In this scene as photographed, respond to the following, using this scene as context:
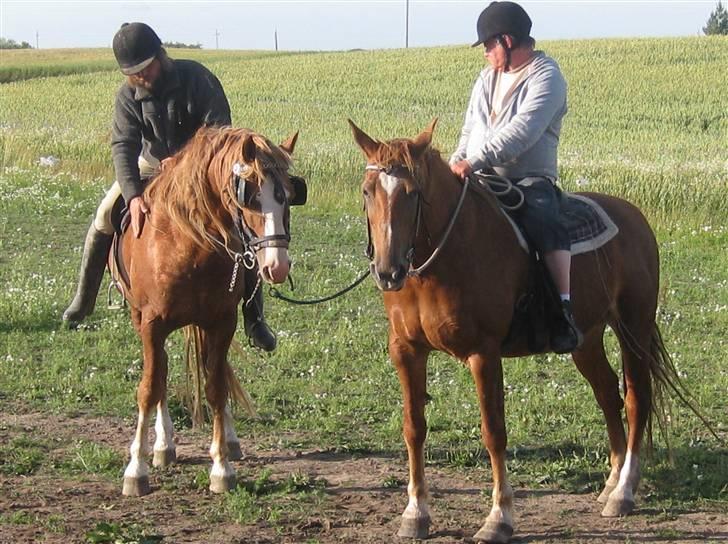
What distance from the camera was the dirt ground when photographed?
5.97 meters

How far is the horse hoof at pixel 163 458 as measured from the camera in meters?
7.33

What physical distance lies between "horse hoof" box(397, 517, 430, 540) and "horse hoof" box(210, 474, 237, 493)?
1.22 meters

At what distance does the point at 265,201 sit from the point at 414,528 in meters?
1.84

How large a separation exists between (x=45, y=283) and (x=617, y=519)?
7.87 meters

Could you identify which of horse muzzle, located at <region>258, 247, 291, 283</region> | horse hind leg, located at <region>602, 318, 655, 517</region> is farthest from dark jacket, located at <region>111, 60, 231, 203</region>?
horse hind leg, located at <region>602, 318, 655, 517</region>

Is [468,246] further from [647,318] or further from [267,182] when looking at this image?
[647,318]

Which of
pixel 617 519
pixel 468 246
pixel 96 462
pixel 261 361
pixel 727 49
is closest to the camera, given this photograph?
pixel 468 246

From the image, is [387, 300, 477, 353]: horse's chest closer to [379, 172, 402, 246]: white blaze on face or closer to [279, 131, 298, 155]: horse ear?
Result: [379, 172, 402, 246]: white blaze on face

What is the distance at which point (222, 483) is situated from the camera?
22.2ft

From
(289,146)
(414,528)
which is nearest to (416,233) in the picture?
(289,146)

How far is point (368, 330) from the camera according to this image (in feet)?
34.5

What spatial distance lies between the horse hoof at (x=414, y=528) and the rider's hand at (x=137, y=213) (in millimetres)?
2380

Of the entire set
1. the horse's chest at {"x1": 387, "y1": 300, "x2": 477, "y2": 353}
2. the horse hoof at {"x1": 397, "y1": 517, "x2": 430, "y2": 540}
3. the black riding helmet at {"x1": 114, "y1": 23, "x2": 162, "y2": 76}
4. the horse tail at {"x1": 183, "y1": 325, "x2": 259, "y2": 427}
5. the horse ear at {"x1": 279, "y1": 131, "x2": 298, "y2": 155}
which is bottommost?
the horse hoof at {"x1": 397, "y1": 517, "x2": 430, "y2": 540}

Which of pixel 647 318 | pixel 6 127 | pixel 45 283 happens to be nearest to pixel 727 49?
pixel 6 127
